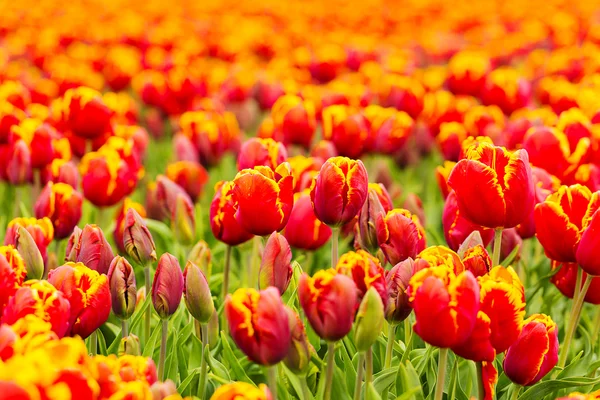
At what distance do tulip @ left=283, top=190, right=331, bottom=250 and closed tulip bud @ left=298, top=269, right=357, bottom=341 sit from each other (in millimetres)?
752

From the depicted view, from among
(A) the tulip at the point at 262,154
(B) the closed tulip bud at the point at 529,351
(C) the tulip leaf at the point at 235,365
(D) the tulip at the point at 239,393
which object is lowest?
(C) the tulip leaf at the point at 235,365

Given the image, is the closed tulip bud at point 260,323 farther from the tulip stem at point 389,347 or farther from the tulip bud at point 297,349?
the tulip stem at point 389,347

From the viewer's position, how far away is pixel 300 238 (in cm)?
224

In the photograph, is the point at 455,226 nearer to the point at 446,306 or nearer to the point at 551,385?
the point at 551,385

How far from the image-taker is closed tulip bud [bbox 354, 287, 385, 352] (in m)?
1.48

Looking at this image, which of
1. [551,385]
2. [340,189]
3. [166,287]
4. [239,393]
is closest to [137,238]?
[166,287]

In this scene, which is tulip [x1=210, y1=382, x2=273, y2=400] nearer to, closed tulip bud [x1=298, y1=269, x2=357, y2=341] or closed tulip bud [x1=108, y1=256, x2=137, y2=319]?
closed tulip bud [x1=298, y1=269, x2=357, y2=341]

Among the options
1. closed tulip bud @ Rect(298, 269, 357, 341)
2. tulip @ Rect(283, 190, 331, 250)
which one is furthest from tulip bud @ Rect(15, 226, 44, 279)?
closed tulip bud @ Rect(298, 269, 357, 341)

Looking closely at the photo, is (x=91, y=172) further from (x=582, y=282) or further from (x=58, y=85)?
(x=58, y=85)

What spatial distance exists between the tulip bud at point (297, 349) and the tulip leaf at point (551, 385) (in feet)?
2.06

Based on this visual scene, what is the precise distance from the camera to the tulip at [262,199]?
1882mm

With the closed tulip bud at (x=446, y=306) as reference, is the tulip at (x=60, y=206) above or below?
below

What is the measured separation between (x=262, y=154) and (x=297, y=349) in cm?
93

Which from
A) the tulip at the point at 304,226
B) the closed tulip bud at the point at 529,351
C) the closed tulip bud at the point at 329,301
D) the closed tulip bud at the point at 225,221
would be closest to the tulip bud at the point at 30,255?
the closed tulip bud at the point at 225,221
